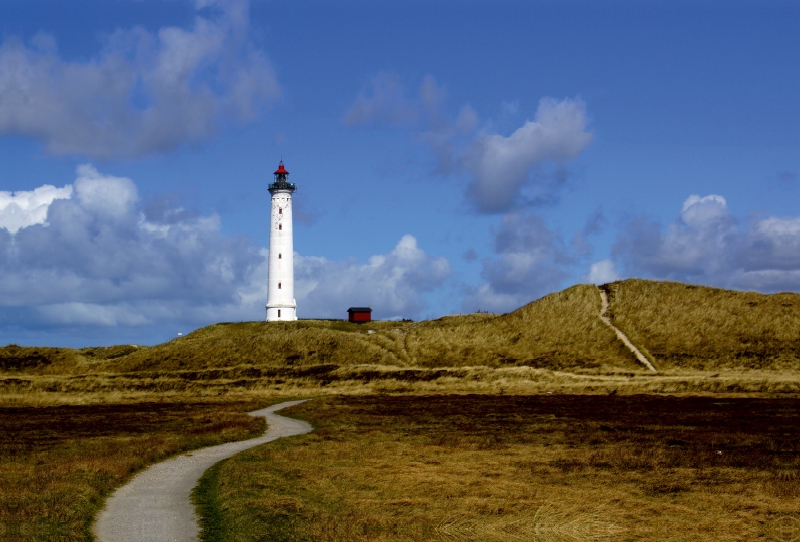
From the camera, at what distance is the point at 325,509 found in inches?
817

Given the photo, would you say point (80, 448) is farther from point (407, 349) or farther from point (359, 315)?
point (359, 315)

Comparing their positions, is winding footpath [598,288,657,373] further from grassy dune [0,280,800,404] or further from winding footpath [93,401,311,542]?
winding footpath [93,401,311,542]

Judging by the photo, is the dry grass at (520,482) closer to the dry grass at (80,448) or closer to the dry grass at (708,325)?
the dry grass at (80,448)

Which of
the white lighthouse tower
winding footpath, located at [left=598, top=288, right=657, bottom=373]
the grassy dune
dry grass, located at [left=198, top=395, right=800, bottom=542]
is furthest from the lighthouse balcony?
dry grass, located at [left=198, top=395, right=800, bottom=542]

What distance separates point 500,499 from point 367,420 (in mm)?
24297

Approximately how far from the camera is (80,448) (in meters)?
32.9

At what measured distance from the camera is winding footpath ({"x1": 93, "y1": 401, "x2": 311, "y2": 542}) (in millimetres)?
17734

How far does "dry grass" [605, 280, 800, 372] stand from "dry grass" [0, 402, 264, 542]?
4691 cm

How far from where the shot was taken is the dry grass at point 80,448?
19109 mm

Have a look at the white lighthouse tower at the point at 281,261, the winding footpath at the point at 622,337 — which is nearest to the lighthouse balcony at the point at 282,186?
the white lighthouse tower at the point at 281,261

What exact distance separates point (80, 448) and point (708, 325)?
73523 millimetres

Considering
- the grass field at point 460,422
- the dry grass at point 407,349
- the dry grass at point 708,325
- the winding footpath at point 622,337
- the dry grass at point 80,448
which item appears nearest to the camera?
the dry grass at point 80,448

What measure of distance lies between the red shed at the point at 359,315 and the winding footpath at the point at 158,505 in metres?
87.1

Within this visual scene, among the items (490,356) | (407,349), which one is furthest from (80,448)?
(407,349)
